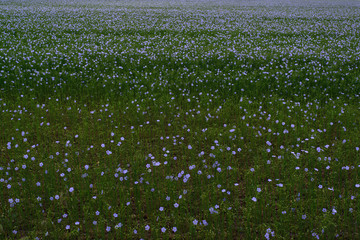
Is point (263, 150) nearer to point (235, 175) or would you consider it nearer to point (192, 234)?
point (235, 175)

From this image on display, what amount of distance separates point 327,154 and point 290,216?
7.41 feet

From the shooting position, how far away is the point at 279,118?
7262 millimetres

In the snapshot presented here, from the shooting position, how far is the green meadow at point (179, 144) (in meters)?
4.27

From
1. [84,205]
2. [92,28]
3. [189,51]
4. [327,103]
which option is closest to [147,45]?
[189,51]

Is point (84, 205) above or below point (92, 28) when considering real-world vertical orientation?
below

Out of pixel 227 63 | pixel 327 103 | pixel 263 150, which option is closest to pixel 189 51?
pixel 227 63

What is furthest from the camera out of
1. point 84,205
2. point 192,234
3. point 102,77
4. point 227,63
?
point 227,63

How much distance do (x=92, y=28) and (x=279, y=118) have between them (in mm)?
16755

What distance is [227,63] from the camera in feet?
40.1

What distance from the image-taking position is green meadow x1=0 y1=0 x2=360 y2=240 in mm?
4273

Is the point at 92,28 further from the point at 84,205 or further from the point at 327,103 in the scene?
the point at 84,205

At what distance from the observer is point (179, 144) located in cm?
652

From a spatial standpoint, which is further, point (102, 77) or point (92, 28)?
point (92, 28)

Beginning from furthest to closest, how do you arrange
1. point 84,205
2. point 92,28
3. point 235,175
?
1. point 92,28
2. point 235,175
3. point 84,205
